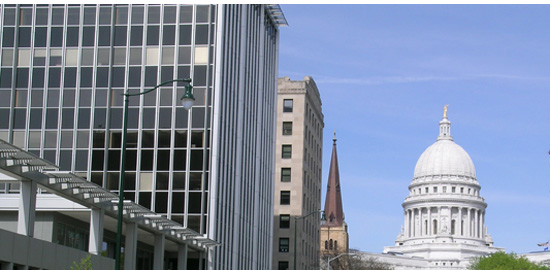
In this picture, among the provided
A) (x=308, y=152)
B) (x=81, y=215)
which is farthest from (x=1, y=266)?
(x=308, y=152)

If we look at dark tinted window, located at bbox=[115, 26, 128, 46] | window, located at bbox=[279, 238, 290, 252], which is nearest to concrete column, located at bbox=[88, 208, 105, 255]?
dark tinted window, located at bbox=[115, 26, 128, 46]

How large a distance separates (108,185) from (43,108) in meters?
6.20

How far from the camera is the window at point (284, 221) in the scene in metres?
99.1

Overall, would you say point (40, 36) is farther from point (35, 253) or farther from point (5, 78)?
point (35, 253)

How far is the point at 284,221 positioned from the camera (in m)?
99.3

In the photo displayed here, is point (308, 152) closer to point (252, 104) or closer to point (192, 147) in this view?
point (252, 104)

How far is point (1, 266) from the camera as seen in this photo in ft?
101

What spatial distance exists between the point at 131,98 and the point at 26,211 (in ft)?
89.3

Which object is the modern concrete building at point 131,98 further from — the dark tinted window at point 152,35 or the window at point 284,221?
the window at point 284,221

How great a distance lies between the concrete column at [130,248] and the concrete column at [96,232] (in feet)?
13.3

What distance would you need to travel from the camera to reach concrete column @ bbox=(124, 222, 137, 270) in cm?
4331

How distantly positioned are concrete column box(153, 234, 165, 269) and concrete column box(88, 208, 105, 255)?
8617 millimetres

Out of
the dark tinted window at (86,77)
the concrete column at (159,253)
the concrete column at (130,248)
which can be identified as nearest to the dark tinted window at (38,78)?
the dark tinted window at (86,77)

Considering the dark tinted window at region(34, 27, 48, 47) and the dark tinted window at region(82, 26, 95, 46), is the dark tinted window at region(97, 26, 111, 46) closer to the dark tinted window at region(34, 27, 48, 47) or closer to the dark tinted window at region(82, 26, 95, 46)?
the dark tinted window at region(82, 26, 95, 46)
